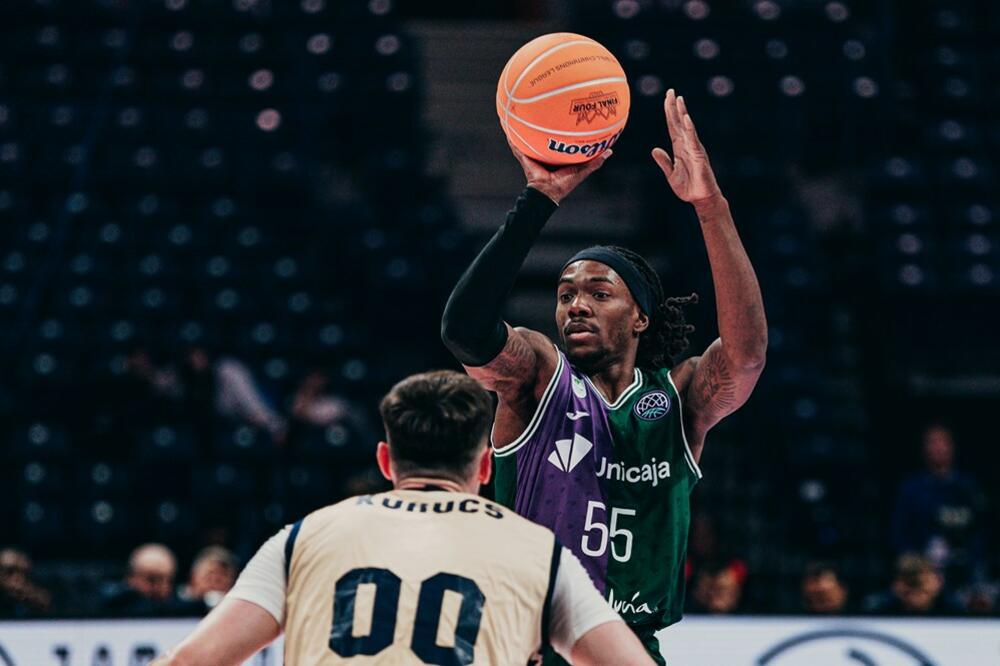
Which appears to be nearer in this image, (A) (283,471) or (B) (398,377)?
(A) (283,471)

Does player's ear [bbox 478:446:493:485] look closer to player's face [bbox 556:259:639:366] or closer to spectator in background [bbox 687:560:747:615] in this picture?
player's face [bbox 556:259:639:366]

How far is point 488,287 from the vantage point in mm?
3883

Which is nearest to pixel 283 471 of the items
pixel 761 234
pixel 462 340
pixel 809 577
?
pixel 809 577

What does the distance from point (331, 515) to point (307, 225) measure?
992cm

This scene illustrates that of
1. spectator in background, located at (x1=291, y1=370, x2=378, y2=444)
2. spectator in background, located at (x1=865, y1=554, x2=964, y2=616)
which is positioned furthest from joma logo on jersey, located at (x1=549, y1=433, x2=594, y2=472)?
spectator in background, located at (x1=291, y1=370, x2=378, y2=444)

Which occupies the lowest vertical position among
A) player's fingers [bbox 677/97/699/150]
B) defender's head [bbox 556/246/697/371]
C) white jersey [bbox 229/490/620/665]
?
defender's head [bbox 556/246/697/371]

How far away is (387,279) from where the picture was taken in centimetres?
1230

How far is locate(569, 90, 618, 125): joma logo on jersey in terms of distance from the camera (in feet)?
14.6

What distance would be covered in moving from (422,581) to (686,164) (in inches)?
70.1

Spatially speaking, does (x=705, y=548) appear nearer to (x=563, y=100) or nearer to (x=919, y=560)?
(x=919, y=560)

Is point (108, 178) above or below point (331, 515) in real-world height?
below

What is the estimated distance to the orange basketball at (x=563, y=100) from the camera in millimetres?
4387

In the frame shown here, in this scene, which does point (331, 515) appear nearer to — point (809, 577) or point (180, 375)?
point (809, 577)

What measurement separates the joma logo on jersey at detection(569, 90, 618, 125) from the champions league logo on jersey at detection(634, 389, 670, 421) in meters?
0.85
